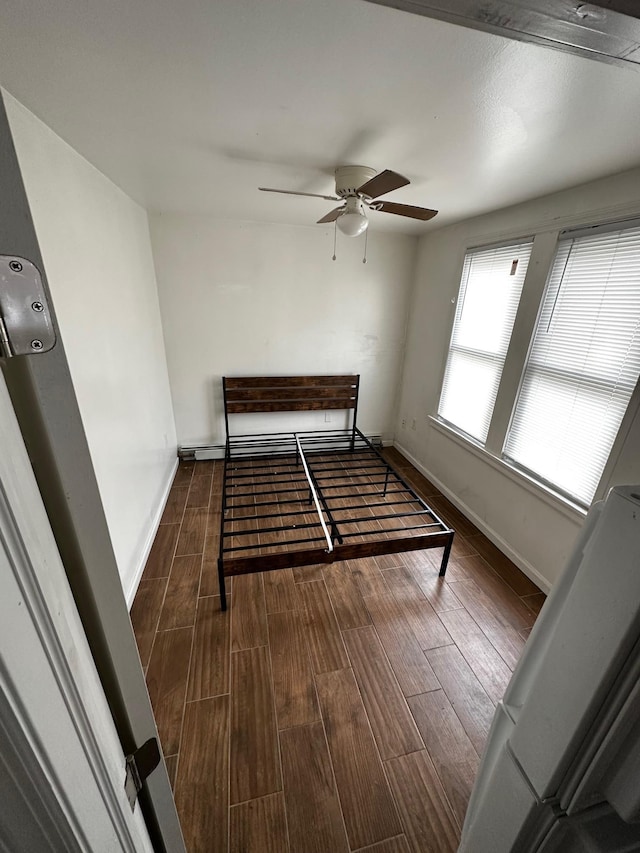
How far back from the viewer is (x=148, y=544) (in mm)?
2158

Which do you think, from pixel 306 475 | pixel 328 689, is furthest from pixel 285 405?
pixel 328 689

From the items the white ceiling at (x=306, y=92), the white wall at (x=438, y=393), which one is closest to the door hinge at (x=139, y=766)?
the white wall at (x=438, y=393)

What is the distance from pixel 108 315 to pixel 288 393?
176cm

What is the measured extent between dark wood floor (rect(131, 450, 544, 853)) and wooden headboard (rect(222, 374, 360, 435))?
4.63 ft

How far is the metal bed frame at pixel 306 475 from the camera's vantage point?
2350 millimetres

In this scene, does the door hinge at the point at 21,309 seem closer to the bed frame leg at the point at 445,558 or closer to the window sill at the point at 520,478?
the bed frame leg at the point at 445,558

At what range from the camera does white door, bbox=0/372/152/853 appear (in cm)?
33

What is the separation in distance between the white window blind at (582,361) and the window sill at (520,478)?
0.06 meters

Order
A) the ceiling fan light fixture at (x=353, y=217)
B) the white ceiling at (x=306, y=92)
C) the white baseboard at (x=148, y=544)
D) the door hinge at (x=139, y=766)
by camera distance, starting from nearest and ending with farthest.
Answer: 1. the door hinge at (x=139, y=766)
2. the white ceiling at (x=306, y=92)
3. the ceiling fan light fixture at (x=353, y=217)
4. the white baseboard at (x=148, y=544)

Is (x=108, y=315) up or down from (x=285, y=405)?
up

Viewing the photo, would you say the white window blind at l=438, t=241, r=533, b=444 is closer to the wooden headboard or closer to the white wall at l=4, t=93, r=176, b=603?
the wooden headboard

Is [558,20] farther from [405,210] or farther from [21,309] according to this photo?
[405,210]

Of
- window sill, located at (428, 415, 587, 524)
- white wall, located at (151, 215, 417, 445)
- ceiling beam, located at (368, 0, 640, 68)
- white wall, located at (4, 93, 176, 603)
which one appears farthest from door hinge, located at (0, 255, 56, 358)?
white wall, located at (151, 215, 417, 445)

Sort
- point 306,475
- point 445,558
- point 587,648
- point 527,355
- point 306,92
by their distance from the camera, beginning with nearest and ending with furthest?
1. point 587,648
2. point 306,92
3. point 445,558
4. point 527,355
5. point 306,475
